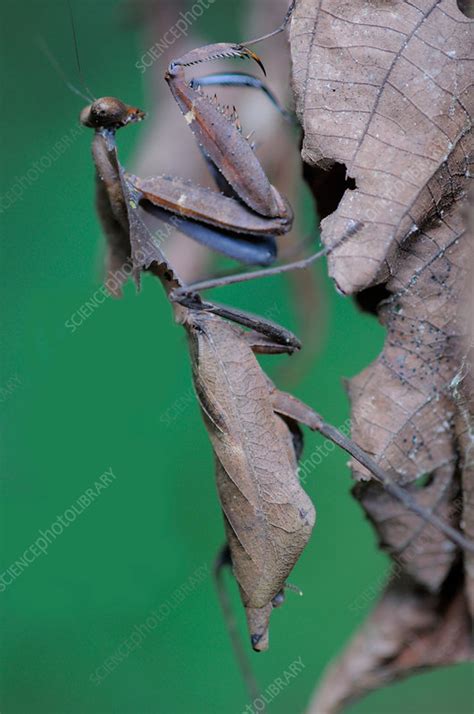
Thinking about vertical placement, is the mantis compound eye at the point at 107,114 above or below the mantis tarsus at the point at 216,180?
above

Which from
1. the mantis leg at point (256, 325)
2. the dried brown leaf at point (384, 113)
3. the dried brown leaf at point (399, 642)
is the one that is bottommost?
the dried brown leaf at point (399, 642)

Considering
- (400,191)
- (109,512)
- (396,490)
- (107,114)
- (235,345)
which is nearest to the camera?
(400,191)

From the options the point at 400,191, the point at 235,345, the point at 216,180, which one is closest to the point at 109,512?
the point at 235,345

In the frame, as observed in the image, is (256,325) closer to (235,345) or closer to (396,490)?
(235,345)

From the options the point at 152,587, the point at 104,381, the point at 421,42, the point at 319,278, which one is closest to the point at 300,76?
the point at 421,42

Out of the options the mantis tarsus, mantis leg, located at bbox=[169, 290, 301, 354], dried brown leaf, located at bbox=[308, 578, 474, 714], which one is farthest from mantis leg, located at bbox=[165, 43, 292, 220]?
dried brown leaf, located at bbox=[308, 578, 474, 714]

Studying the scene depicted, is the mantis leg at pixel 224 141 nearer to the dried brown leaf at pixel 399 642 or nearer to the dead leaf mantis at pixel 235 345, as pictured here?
the dead leaf mantis at pixel 235 345

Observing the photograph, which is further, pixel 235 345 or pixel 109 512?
pixel 109 512

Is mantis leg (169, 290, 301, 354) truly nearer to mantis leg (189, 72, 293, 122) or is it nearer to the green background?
mantis leg (189, 72, 293, 122)

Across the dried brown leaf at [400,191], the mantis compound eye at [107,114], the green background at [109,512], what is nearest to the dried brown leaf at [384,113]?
the dried brown leaf at [400,191]
